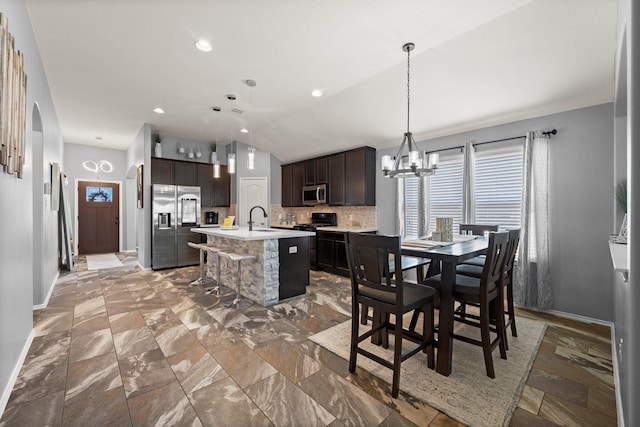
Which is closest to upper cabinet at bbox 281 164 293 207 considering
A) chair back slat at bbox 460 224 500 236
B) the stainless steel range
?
the stainless steel range

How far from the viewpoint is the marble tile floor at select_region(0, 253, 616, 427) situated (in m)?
1.68

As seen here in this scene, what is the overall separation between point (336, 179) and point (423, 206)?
1.86m

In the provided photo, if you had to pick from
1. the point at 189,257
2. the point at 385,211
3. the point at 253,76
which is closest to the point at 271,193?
the point at 189,257

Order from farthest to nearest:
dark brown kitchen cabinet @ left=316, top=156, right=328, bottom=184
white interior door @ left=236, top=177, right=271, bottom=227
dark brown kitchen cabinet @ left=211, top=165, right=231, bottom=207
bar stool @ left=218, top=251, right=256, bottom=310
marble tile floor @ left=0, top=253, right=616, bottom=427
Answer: white interior door @ left=236, top=177, right=271, bottom=227 → dark brown kitchen cabinet @ left=211, top=165, right=231, bottom=207 → dark brown kitchen cabinet @ left=316, top=156, right=328, bottom=184 → bar stool @ left=218, top=251, right=256, bottom=310 → marble tile floor @ left=0, top=253, right=616, bottom=427

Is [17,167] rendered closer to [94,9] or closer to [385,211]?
[94,9]

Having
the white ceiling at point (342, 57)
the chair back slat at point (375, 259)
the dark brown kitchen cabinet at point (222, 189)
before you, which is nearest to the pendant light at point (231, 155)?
the white ceiling at point (342, 57)

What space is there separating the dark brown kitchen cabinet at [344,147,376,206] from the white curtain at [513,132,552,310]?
2.38 m

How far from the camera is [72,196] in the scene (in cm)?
723

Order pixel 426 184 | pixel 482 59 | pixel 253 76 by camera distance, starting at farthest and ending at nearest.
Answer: pixel 426 184 < pixel 253 76 < pixel 482 59

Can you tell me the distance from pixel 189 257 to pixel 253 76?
4133 mm

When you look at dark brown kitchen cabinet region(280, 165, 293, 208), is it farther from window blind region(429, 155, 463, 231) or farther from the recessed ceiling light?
the recessed ceiling light

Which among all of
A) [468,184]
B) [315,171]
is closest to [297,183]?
[315,171]

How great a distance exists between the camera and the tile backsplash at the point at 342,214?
5457 millimetres

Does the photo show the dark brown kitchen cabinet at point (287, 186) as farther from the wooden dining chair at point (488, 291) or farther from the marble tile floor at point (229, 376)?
the wooden dining chair at point (488, 291)
